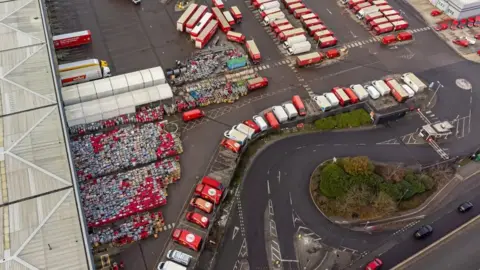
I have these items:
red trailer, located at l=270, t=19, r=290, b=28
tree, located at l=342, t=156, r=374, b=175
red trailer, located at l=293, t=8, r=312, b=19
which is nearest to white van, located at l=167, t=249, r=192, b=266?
tree, located at l=342, t=156, r=374, b=175

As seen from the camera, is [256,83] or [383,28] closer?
[256,83]

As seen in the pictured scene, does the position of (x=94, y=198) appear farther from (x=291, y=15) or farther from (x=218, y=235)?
(x=291, y=15)

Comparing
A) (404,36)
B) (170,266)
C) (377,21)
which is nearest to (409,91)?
(404,36)

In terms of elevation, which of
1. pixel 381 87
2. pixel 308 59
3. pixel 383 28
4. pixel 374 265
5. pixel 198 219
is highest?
pixel 383 28

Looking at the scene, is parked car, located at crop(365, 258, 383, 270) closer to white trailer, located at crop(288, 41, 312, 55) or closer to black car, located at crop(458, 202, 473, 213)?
black car, located at crop(458, 202, 473, 213)

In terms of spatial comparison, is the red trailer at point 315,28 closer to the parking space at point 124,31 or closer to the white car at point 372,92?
the white car at point 372,92

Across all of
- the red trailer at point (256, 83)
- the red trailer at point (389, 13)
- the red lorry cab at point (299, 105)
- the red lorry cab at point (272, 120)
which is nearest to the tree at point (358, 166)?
the red lorry cab at point (299, 105)

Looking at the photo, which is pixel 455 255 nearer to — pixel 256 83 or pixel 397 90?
pixel 397 90
